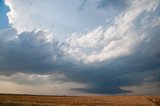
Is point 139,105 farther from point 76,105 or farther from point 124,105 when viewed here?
point 76,105

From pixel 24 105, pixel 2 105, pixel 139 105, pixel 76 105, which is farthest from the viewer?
pixel 139 105

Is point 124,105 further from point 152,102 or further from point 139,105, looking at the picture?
point 152,102

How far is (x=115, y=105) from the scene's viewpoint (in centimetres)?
7094

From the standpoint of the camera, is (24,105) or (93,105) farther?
(93,105)

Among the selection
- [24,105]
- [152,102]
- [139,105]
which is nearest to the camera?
[24,105]

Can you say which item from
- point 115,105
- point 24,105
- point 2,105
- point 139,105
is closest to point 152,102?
point 139,105

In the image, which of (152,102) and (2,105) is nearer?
(2,105)

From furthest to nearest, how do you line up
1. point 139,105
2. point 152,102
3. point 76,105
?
point 152,102, point 139,105, point 76,105

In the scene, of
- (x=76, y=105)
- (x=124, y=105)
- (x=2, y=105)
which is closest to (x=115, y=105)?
(x=124, y=105)

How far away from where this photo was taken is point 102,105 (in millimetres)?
70000

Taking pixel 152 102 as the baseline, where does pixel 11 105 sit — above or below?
below

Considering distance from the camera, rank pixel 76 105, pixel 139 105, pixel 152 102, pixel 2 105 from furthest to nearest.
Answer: pixel 152 102, pixel 139 105, pixel 76 105, pixel 2 105

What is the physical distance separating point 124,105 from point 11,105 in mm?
29454

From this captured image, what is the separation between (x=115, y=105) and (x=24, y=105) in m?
23.9
